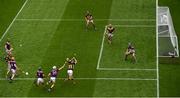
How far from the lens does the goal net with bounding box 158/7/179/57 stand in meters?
38.2

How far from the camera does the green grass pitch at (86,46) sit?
1369 inches

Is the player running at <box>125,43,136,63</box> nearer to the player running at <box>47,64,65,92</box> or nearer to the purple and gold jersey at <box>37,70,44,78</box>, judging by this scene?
the player running at <box>47,64,65,92</box>

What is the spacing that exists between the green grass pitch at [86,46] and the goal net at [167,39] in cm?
95

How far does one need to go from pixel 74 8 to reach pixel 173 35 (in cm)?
1189

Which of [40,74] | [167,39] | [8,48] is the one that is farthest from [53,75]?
[167,39]

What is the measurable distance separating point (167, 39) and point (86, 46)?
261 inches

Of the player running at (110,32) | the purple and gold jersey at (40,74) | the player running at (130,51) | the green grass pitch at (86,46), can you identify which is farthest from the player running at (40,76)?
the player running at (110,32)

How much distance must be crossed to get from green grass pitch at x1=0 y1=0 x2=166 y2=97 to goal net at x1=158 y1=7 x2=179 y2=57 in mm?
948

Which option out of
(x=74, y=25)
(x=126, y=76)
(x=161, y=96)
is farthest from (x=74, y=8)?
(x=161, y=96)

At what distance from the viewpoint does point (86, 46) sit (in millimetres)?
40750

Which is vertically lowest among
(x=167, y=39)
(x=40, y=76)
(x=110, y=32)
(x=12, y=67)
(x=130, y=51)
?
(x=40, y=76)

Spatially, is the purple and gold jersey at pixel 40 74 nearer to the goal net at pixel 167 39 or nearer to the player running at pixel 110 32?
the player running at pixel 110 32

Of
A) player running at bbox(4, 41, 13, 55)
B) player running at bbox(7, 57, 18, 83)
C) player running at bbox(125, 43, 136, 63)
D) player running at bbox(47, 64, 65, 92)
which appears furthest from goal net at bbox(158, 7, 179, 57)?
player running at bbox(4, 41, 13, 55)

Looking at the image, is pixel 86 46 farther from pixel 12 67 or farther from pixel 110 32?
pixel 12 67
